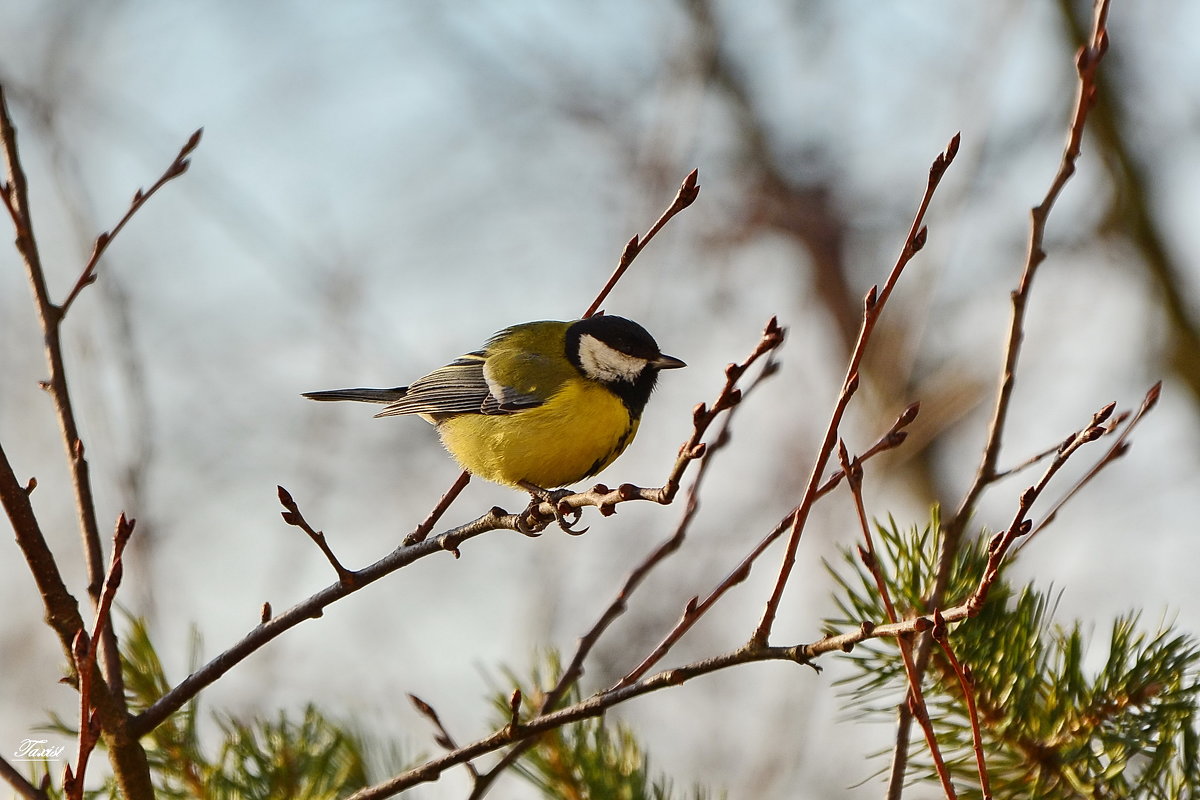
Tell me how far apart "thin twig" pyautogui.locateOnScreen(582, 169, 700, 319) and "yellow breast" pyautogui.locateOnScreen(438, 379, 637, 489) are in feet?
1.68

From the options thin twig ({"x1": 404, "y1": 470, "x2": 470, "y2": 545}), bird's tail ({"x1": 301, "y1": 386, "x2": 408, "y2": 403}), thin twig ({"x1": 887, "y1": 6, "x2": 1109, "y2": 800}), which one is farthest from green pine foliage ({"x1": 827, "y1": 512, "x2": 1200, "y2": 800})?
bird's tail ({"x1": 301, "y1": 386, "x2": 408, "y2": 403})

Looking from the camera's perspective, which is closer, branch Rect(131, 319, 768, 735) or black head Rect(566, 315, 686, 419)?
branch Rect(131, 319, 768, 735)

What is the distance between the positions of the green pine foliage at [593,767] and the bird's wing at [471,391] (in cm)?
128

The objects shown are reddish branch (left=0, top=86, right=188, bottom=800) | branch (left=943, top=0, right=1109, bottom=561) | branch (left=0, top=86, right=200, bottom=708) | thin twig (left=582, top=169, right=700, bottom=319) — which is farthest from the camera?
thin twig (left=582, top=169, right=700, bottom=319)

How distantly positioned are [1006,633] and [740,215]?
8019 millimetres

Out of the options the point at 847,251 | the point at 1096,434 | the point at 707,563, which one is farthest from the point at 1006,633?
the point at 847,251

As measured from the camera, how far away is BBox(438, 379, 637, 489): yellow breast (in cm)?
331

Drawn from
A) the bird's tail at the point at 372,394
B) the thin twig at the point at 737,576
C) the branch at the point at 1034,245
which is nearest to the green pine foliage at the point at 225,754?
the thin twig at the point at 737,576

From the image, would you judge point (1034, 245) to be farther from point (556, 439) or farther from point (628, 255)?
point (556, 439)

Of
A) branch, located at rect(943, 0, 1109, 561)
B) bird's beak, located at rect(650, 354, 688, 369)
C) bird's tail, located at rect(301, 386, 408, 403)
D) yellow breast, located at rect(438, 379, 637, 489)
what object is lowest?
branch, located at rect(943, 0, 1109, 561)

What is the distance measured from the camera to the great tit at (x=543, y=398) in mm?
3330

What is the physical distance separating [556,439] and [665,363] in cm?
53

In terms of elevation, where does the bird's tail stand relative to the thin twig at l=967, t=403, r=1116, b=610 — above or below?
above

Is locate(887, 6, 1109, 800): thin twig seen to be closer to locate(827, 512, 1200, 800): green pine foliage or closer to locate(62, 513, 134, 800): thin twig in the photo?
locate(827, 512, 1200, 800): green pine foliage
